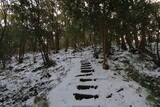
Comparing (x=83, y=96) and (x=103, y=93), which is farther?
(x=103, y=93)

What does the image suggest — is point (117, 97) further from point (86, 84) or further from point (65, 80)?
point (65, 80)

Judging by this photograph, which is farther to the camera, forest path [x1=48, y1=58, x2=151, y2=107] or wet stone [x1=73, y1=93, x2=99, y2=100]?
wet stone [x1=73, y1=93, x2=99, y2=100]

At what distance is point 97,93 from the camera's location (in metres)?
9.96

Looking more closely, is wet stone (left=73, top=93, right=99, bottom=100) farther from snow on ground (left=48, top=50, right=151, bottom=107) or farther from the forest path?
snow on ground (left=48, top=50, right=151, bottom=107)

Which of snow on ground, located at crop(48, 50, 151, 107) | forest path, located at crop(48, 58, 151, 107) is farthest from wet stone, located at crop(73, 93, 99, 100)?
snow on ground, located at crop(48, 50, 151, 107)

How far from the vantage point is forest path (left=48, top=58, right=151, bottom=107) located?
353 inches

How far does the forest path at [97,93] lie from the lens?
353 inches

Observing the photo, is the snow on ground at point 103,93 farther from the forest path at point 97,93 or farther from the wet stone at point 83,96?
the wet stone at point 83,96

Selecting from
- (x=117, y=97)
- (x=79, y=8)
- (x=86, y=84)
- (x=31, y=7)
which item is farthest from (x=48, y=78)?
(x=31, y=7)

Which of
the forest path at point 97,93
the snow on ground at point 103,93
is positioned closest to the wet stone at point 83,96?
the forest path at point 97,93

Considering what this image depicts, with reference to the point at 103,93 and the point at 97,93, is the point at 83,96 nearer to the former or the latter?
the point at 97,93

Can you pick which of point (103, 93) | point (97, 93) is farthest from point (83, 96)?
point (103, 93)

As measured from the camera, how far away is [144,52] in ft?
69.3

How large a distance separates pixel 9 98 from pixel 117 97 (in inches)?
260
